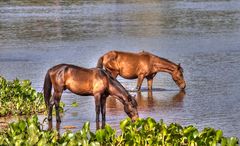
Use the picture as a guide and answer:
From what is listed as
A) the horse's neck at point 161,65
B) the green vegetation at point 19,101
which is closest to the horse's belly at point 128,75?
the horse's neck at point 161,65

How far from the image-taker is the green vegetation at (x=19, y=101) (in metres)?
15.6

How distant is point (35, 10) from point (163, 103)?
33.7 metres

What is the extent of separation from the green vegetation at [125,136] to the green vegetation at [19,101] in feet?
14.2

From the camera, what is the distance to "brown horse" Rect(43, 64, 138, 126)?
46.2 feet

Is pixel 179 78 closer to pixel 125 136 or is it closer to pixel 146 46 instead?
pixel 125 136

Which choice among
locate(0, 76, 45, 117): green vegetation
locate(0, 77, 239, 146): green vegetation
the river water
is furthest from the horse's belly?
locate(0, 77, 239, 146): green vegetation

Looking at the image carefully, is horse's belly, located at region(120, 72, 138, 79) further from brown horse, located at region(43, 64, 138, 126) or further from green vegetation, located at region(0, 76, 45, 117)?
brown horse, located at region(43, 64, 138, 126)

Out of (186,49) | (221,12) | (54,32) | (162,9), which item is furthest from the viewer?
(162,9)

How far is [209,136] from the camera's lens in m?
10.9

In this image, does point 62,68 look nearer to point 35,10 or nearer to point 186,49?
point 186,49

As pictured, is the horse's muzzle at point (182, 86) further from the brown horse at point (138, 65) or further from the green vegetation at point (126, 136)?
the green vegetation at point (126, 136)

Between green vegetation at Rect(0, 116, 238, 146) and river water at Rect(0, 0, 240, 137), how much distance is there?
323 cm

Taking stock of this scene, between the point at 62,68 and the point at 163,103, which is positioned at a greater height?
the point at 62,68

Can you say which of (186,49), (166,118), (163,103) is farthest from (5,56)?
(166,118)
